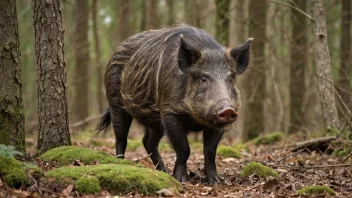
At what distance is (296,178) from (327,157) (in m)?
2.14

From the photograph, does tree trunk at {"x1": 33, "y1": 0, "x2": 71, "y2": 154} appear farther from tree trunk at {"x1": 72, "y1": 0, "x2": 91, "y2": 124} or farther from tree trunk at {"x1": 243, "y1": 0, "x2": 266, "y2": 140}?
tree trunk at {"x1": 72, "y1": 0, "x2": 91, "y2": 124}

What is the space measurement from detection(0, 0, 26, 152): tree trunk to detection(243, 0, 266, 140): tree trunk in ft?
26.0

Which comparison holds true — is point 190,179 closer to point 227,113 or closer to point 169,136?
point 169,136

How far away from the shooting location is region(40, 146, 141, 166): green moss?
6.04 metres

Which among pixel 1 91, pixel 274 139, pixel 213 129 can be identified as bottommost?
pixel 274 139

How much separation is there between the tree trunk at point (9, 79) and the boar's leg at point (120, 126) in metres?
2.23

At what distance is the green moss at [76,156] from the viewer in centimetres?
604

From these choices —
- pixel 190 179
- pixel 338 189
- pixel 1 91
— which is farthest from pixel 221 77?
pixel 1 91

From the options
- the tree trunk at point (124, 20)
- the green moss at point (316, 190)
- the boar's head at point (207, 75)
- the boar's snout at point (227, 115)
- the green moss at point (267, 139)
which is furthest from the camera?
the tree trunk at point (124, 20)

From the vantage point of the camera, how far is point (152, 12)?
15.7 m

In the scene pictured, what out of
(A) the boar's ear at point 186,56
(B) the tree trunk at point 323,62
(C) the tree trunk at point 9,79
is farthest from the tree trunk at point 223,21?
(C) the tree trunk at point 9,79

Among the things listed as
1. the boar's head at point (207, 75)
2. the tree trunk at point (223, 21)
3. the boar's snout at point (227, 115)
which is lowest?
the boar's snout at point (227, 115)

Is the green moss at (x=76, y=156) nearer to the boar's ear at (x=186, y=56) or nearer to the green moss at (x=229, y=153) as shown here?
the boar's ear at (x=186, y=56)

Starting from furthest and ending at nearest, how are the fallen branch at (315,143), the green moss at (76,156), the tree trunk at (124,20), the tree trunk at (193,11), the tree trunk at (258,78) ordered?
the tree trunk at (124,20), the tree trunk at (193,11), the tree trunk at (258,78), the fallen branch at (315,143), the green moss at (76,156)
